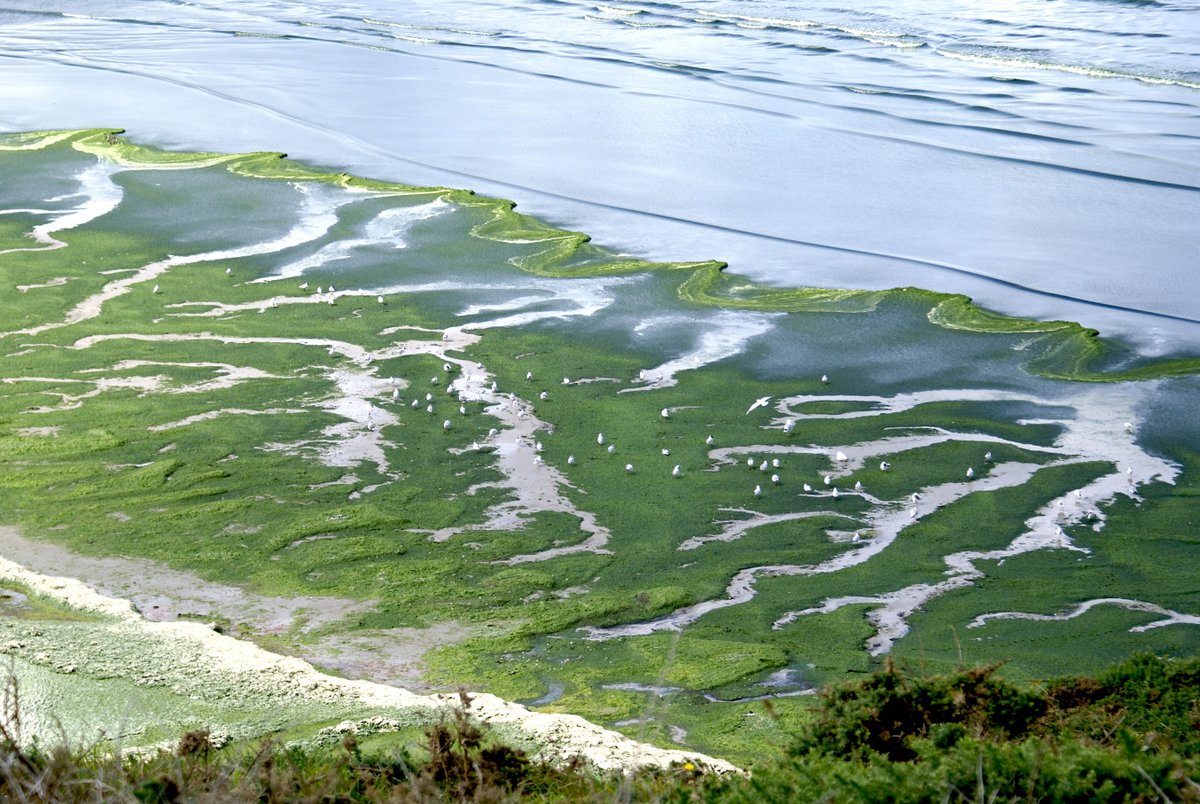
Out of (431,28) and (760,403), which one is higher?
(431,28)

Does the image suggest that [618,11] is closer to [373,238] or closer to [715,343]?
[373,238]

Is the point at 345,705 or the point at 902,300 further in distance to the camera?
the point at 902,300

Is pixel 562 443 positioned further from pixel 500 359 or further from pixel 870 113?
pixel 870 113

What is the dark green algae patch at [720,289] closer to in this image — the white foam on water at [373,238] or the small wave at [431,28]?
the white foam on water at [373,238]

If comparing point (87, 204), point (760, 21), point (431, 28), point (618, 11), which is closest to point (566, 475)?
point (87, 204)

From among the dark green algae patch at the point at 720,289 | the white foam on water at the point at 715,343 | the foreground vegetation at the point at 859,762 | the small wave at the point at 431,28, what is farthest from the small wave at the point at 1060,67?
the foreground vegetation at the point at 859,762

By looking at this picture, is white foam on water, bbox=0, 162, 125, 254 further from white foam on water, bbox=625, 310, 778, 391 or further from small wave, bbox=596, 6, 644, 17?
small wave, bbox=596, 6, 644, 17

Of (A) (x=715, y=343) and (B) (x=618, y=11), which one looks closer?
(A) (x=715, y=343)

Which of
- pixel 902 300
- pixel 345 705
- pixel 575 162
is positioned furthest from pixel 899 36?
pixel 345 705
